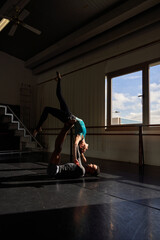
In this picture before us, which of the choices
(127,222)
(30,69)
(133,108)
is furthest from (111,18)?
(30,69)

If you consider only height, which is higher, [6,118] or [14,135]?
[6,118]

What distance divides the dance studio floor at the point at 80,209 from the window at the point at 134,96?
1.59 metres

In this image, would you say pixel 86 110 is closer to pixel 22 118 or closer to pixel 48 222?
pixel 22 118

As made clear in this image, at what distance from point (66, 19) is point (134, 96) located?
6.62 feet

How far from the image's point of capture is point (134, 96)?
3.56 m

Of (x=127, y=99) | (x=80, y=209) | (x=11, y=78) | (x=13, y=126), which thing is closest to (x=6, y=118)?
(x=13, y=126)

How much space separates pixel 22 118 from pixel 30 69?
163 centimetres

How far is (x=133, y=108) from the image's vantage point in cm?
356

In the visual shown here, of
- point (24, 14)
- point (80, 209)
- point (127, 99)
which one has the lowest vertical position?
point (80, 209)

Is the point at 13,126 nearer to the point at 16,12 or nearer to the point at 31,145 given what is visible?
the point at 31,145

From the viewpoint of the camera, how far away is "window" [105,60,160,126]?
3.27m

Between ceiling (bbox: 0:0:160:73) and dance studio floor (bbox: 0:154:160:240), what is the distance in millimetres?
2649

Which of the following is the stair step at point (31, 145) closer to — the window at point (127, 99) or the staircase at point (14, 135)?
the staircase at point (14, 135)

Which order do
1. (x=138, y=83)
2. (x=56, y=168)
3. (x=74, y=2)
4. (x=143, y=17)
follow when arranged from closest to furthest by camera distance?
(x=56, y=168) → (x=143, y=17) → (x=74, y=2) → (x=138, y=83)
